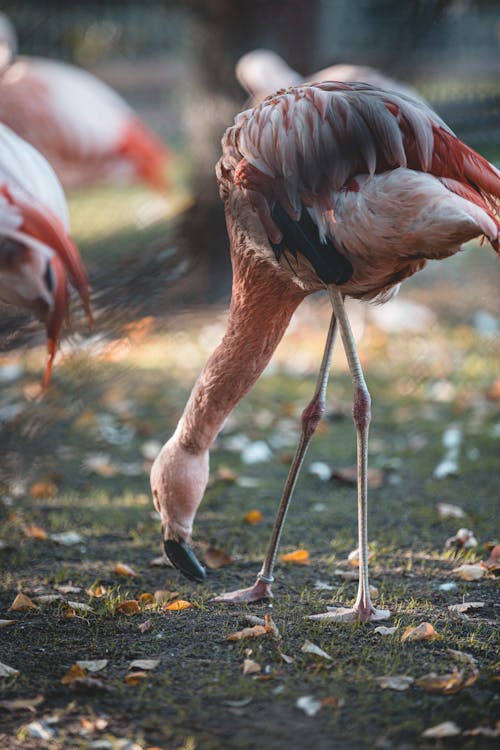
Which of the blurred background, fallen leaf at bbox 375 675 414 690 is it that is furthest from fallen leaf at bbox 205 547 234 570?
fallen leaf at bbox 375 675 414 690

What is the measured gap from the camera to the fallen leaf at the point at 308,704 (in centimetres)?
241

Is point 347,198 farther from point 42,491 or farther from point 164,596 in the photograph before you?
point 42,491

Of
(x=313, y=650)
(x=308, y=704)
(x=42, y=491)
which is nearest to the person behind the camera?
(x=308, y=704)

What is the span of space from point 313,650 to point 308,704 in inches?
13.2

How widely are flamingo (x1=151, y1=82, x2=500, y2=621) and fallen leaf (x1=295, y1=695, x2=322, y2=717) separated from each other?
0.57 metres

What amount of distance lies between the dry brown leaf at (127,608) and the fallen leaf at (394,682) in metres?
0.98

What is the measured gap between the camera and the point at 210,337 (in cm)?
718

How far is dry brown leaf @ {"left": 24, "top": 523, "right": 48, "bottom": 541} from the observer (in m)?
3.99

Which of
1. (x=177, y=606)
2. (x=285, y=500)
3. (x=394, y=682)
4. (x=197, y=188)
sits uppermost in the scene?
(x=197, y=188)

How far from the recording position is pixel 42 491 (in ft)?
15.0

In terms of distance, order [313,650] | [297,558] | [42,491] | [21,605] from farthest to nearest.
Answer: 1. [42,491]
2. [297,558]
3. [21,605]
4. [313,650]

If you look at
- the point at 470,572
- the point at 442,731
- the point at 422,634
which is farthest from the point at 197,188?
the point at 442,731

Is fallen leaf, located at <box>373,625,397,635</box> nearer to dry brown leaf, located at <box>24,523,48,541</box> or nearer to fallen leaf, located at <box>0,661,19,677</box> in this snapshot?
fallen leaf, located at <box>0,661,19,677</box>

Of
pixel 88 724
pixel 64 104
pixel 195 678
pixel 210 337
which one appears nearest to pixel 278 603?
pixel 195 678
